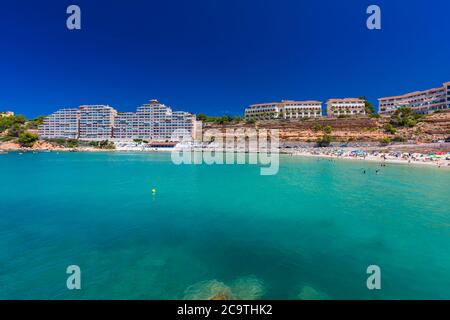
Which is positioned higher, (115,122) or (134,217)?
(115,122)

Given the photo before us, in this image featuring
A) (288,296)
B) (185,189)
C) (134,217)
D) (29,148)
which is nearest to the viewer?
(288,296)

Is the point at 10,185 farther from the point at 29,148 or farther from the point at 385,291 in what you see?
the point at 29,148

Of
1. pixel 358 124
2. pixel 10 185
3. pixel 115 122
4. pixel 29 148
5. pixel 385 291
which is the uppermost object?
pixel 115 122

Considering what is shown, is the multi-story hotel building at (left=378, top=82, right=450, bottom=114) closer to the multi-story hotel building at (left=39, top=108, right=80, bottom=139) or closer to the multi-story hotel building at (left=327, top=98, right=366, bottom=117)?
the multi-story hotel building at (left=327, top=98, right=366, bottom=117)

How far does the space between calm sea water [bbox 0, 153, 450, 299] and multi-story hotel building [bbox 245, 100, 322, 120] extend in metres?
71.1

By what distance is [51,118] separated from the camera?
90.7 m

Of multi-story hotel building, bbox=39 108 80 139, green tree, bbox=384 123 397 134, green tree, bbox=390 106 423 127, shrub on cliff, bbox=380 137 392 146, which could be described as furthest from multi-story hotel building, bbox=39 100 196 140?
green tree, bbox=390 106 423 127

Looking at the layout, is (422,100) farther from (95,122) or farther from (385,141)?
(95,122)

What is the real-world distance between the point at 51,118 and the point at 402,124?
121 metres

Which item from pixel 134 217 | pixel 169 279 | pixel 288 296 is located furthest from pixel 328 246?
pixel 134 217

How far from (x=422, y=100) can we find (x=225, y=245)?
91077 mm

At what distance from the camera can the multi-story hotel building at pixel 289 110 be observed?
82.4 metres

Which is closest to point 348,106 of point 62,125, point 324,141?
point 324,141

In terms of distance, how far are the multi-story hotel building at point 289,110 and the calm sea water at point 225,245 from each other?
7108 centimetres
